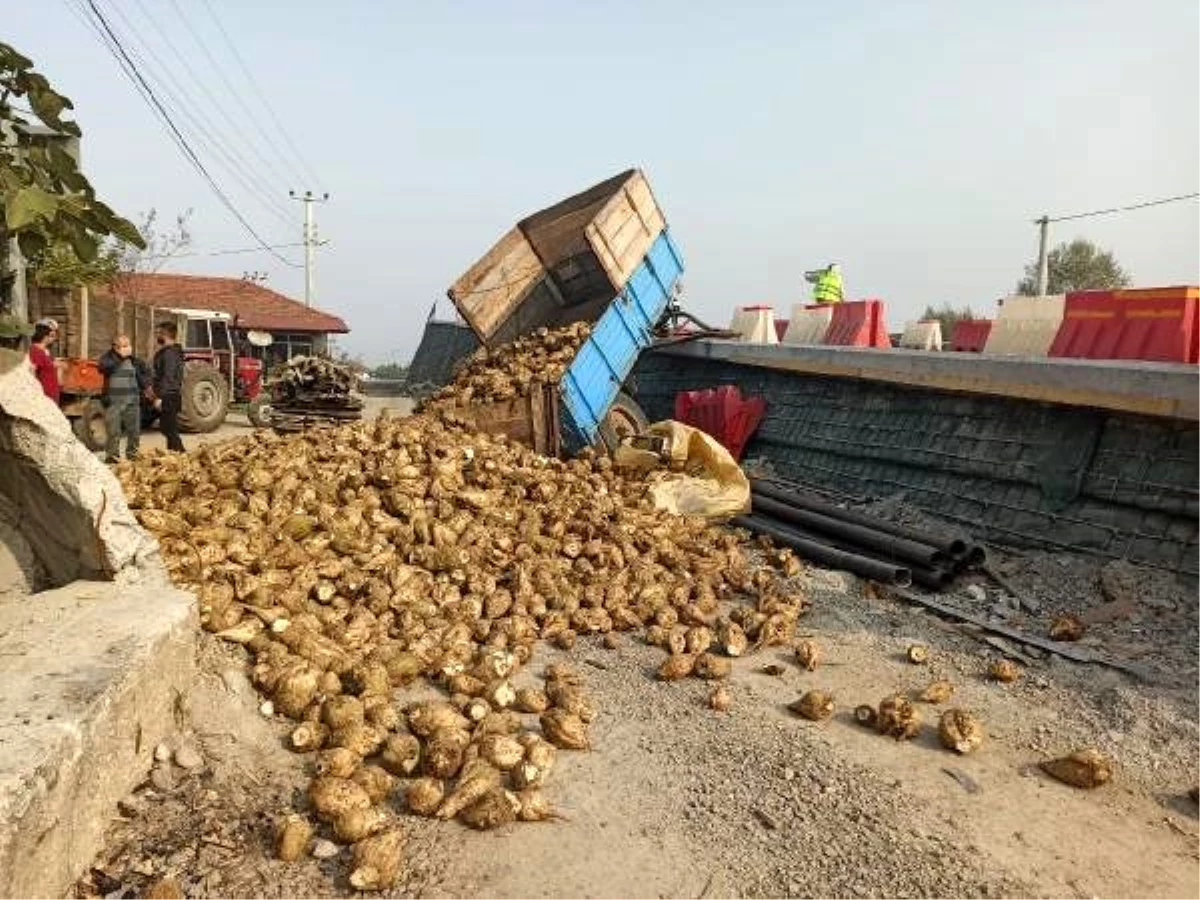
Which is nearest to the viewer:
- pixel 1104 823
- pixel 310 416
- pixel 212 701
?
pixel 1104 823

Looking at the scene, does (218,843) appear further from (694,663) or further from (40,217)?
(694,663)

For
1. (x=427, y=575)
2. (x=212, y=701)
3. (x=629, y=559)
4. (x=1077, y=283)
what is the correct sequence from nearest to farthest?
(x=212, y=701) → (x=427, y=575) → (x=629, y=559) → (x=1077, y=283)

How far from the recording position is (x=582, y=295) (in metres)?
11.1

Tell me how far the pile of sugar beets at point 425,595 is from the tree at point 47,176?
1.95 meters

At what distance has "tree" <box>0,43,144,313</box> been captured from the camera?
1825 mm

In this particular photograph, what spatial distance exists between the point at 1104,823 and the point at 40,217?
12.5 feet

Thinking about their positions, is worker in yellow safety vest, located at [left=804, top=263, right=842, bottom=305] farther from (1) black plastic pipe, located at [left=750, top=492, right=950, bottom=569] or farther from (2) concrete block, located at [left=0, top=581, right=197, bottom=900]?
(2) concrete block, located at [left=0, top=581, right=197, bottom=900]

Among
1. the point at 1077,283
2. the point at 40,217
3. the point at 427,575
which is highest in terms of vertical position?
the point at 1077,283

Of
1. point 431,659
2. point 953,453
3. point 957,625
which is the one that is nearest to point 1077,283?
point 953,453

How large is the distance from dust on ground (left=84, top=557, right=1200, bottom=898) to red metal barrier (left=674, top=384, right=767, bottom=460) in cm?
618

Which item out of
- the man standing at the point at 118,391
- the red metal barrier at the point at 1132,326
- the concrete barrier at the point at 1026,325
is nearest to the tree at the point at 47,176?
the red metal barrier at the point at 1132,326

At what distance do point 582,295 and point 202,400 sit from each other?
24.3 ft

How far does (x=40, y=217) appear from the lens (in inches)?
69.9

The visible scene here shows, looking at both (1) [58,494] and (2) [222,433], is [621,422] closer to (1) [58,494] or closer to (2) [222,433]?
(1) [58,494]
